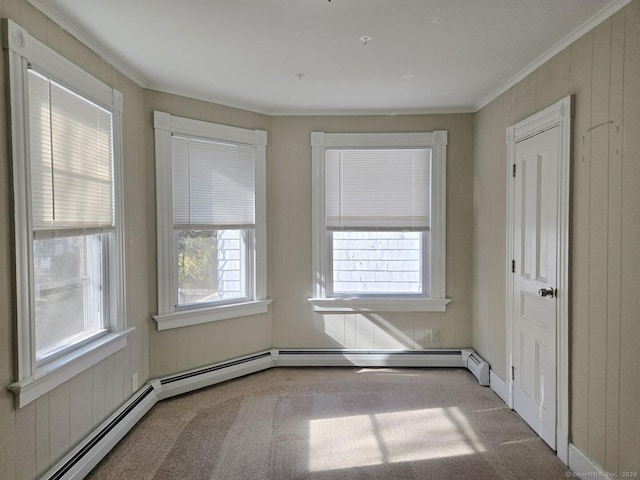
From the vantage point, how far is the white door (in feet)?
9.11

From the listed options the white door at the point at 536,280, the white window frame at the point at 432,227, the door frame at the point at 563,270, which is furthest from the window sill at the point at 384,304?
the door frame at the point at 563,270

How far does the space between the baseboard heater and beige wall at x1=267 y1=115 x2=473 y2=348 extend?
10 cm

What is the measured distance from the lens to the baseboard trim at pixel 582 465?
231 cm

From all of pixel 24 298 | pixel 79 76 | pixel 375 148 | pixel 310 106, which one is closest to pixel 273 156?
pixel 310 106

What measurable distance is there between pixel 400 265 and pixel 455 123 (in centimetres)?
151

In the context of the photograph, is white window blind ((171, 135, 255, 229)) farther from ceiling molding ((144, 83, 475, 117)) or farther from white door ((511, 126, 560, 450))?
white door ((511, 126, 560, 450))

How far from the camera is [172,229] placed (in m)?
3.64

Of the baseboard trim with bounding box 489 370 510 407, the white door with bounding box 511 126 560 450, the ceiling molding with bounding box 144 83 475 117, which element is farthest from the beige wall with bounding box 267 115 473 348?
the white door with bounding box 511 126 560 450

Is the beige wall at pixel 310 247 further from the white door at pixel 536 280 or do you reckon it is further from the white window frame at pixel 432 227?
the white door at pixel 536 280

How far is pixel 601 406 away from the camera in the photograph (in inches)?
91.4

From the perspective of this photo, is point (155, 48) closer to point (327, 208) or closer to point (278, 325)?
point (327, 208)

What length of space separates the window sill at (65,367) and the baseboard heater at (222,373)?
44cm

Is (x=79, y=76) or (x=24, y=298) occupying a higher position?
(x=79, y=76)

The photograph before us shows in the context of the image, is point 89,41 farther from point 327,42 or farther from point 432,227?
point 432,227
